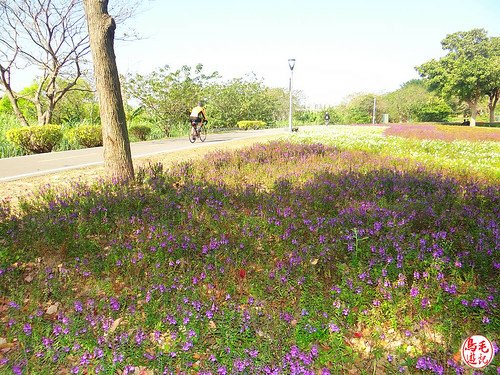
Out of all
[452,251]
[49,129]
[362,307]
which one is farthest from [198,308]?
[49,129]

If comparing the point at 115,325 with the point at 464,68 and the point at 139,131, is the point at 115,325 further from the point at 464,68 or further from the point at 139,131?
the point at 464,68

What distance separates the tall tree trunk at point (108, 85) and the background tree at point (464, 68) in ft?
158

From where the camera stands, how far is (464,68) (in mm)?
42312

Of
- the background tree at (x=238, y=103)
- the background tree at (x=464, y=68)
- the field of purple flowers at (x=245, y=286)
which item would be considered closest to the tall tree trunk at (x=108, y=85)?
the field of purple flowers at (x=245, y=286)

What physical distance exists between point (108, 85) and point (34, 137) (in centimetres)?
1158

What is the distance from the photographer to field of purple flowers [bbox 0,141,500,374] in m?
2.34

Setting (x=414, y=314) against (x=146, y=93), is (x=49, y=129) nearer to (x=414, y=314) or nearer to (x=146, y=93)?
(x=146, y=93)

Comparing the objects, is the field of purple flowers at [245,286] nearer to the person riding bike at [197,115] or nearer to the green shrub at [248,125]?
the person riding bike at [197,115]

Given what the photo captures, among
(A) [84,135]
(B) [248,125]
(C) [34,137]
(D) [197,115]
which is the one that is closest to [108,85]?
(D) [197,115]

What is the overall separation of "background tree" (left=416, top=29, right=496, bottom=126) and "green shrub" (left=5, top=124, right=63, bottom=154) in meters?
47.2

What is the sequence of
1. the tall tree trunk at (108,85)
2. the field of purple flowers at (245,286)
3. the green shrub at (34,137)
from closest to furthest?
the field of purple flowers at (245,286), the tall tree trunk at (108,85), the green shrub at (34,137)

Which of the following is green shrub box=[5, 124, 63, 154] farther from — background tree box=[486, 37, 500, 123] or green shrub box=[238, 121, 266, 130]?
background tree box=[486, 37, 500, 123]

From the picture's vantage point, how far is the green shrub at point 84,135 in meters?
17.5

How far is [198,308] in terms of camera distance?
2680mm
